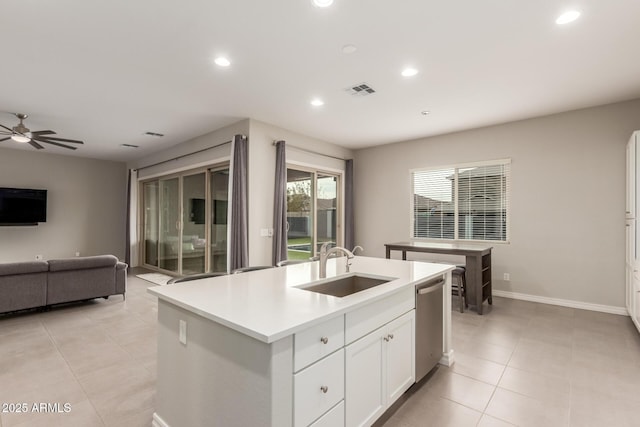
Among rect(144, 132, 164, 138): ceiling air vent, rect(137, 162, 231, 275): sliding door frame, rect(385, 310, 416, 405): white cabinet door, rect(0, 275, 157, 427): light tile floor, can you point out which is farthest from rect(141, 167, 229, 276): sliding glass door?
rect(385, 310, 416, 405): white cabinet door

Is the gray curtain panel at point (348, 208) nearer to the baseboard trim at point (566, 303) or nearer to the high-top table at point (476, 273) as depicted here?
the high-top table at point (476, 273)

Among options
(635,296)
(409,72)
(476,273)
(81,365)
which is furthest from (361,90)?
(81,365)

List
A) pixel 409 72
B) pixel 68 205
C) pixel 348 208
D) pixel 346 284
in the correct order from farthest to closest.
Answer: pixel 68 205 < pixel 348 208 < pixel 409 72 < pixel 346 284

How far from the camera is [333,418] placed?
1498mm

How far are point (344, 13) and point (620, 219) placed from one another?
14.6 feet

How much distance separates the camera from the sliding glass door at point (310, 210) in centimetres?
573

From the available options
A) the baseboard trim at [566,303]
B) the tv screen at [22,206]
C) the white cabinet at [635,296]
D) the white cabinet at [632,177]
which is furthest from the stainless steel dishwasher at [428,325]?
the tv screen at [22,206]

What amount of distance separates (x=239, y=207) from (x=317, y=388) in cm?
351

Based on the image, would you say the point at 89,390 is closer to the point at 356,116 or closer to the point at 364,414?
the point at 364,414

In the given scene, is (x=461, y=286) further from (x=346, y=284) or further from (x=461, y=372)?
(x=346, y=284)

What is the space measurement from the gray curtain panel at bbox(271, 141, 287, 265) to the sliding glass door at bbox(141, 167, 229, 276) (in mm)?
1141

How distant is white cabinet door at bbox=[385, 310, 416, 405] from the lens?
1925 mm

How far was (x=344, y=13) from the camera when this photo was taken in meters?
2.27

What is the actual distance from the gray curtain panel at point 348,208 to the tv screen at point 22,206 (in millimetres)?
6744
